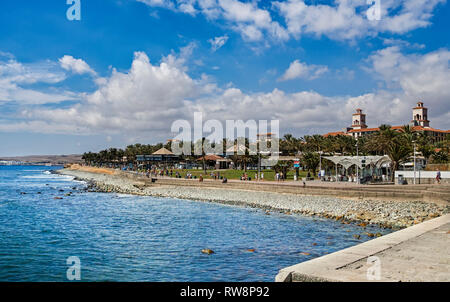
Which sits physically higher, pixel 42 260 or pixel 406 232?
pixel 406 232

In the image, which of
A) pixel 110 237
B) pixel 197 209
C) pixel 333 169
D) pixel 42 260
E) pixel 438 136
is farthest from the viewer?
pixel 438 136

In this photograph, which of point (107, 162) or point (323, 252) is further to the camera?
point (107, 162)

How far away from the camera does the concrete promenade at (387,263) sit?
750cm

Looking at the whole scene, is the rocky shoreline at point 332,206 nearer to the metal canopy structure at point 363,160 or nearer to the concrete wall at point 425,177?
the concrete wall at point 425,177

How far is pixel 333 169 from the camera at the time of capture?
2334 inches

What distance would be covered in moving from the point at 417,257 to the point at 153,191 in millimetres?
43599

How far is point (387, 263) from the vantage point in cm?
879

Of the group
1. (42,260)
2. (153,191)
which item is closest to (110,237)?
(42,260)

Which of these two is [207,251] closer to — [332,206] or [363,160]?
[332,206]

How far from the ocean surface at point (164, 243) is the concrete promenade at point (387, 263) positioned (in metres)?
3.44

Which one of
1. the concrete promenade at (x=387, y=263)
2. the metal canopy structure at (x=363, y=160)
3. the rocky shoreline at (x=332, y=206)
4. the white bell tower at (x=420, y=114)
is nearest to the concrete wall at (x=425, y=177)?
the metal canopy structure at (x=363, y=160)

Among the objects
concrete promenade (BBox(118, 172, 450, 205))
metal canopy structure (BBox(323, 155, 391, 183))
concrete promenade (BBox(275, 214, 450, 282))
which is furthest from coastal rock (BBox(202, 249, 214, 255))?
metal canopy structure (BBox(323, 155, 391, 183))

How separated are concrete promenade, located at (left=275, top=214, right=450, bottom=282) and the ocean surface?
11.3ft
